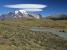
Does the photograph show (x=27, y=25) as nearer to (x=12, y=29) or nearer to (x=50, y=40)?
(x=12, y=29)

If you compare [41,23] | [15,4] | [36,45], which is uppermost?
[15,4]

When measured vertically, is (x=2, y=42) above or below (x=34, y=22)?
below

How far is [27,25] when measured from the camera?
3.58 m

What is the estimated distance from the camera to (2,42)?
340 centimetres

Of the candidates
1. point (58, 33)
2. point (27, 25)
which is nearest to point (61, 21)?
point (58, 33)

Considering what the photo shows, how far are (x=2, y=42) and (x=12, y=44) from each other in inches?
9.5

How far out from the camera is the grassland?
3355 mm

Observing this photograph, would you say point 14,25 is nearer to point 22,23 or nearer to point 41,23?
point 22,23

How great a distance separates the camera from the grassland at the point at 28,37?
3355 mm

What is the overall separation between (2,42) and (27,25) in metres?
0.70

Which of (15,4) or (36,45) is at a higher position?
(15,4)

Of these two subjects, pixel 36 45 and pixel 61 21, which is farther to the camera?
pixel 61 21

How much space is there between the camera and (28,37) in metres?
3.46

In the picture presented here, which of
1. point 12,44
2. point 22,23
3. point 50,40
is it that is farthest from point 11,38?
point 50,40
